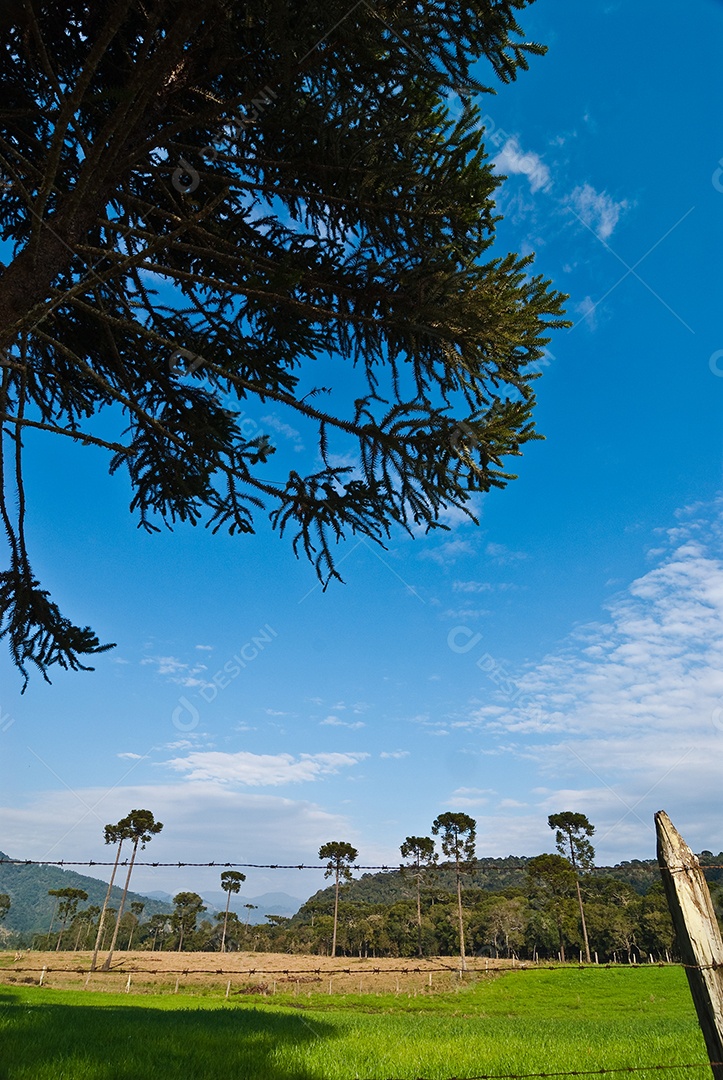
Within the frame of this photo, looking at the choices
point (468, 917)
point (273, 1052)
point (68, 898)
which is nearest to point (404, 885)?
point (468, 917)

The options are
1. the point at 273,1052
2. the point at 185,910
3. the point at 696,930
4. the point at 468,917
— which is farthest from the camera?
the point at 185,910

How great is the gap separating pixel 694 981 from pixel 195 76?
7.92 meters

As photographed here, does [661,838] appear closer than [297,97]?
Yes

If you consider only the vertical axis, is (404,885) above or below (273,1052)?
above

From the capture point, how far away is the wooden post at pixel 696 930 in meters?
2.82

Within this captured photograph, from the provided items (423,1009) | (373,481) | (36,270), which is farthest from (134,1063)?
(423,1009)

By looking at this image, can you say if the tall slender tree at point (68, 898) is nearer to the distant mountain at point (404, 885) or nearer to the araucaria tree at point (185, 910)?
the araucaria tree at point (185, 910)

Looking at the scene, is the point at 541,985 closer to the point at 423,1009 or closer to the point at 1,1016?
the point at 423,1009

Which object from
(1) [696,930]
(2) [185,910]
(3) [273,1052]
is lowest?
(3) [273,1052]

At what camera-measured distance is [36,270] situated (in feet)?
15.8

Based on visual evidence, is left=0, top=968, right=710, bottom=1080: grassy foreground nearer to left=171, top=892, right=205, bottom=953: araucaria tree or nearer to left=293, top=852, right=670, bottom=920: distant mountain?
left=293, top=852, right=670, bottom=920: distant mountain

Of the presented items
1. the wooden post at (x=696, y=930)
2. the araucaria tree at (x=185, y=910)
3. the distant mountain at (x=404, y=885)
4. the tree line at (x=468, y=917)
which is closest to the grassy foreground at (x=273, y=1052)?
the wooden post at (x=696, y=930)

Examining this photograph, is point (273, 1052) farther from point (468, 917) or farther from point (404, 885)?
point (404, 885)

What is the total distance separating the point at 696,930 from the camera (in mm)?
2943
